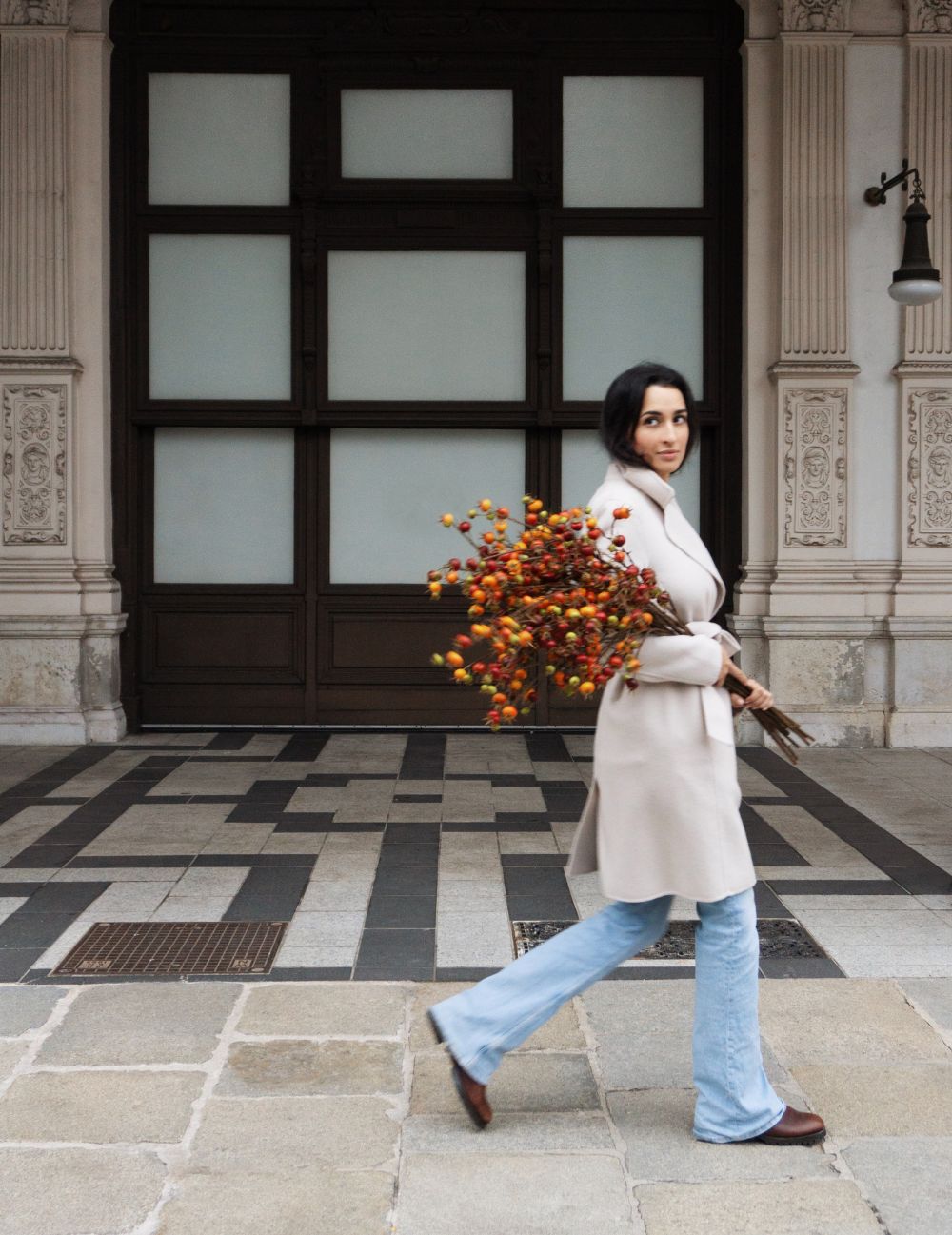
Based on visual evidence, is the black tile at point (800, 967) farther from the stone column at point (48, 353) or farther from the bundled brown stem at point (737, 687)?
the stone column at point (48, 353)

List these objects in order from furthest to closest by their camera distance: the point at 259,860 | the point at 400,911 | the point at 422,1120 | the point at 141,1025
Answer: the point at 259,860
the point at 400,911
the point at 141,1025
the point at 422,1120

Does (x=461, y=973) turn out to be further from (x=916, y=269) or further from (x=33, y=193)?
(x=33, y=193)

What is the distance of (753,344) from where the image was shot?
10.2m

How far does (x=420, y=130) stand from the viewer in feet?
34.5

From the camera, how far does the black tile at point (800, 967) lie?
4.58 metres

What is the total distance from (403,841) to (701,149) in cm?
644

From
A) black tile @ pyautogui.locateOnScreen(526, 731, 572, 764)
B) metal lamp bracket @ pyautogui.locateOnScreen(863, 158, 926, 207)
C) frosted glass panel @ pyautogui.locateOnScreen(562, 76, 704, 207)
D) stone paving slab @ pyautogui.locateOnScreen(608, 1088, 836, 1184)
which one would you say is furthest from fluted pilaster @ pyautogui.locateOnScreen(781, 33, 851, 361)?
stone paving slab @ pyautogui.locateOnScreen(608, 1088, 836, 1184)

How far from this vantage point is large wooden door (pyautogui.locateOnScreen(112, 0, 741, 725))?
1048cm

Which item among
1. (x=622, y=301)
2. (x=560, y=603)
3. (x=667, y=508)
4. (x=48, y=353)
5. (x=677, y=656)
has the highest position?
(x=622, y=301)

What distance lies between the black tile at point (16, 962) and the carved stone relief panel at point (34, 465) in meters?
5.66

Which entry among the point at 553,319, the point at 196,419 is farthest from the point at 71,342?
the point at 553,319

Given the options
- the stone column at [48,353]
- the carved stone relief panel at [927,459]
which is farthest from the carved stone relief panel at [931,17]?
the stone column at [48,353]

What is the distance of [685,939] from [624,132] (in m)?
7.38

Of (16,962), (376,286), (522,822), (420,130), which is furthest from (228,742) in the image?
(16,962)
